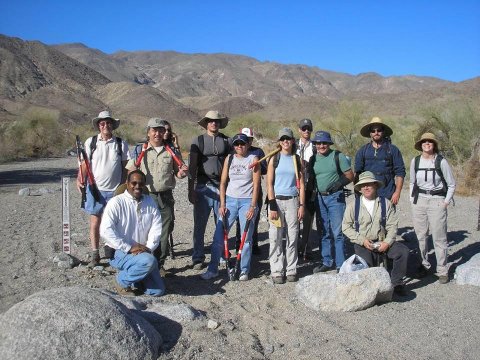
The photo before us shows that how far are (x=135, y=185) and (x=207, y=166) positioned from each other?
1.22 metres

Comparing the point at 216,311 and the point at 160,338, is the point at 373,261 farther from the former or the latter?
the point at 160,338

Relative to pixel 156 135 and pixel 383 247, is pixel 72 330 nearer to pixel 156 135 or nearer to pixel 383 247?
pixel 156 135

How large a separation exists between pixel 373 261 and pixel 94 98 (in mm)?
82021

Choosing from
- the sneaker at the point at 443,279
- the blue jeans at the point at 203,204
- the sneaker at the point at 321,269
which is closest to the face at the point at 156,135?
the blue jeans at the point at 203,204

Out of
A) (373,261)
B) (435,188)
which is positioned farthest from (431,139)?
(373,261)

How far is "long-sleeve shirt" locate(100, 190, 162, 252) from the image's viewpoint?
4570 millimetres

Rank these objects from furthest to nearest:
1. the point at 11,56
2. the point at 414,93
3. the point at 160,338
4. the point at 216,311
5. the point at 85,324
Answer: the point at 11,56, the point at 414,93, the point at 216,311, the point at 160,338, the point at 85,324

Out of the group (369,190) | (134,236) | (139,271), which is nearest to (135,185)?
(134,236)

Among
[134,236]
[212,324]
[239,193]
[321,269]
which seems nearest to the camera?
[212,324]

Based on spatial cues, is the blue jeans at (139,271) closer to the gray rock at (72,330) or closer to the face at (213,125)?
the gray rock at (72,330)

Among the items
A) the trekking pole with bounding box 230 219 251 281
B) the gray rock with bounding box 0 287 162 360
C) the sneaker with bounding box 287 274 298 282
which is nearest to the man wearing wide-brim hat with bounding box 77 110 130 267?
the trekking pole with bounding box 230 219 251 281

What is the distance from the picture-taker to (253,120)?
31828mm

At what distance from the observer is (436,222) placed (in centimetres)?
555

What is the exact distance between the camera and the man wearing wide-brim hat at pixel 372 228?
5176mm
